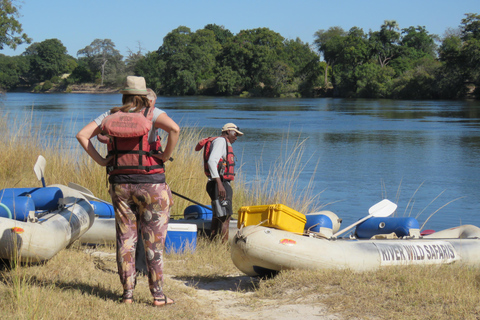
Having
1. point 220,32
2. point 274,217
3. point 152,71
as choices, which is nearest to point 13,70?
point 152,71

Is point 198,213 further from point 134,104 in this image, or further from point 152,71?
point 152,71

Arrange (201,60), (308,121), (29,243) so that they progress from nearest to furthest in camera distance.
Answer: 1. (29,243)
2. (308,121)
3. (201,60)

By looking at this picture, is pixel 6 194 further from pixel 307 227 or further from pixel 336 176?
Result: pixel 336 176

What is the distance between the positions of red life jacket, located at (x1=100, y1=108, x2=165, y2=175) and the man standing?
2203 mm

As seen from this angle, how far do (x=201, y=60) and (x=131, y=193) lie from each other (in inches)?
A: 3576

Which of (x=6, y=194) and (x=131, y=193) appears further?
(x=6, y=194)

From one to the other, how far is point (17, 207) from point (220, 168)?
2.09 metres

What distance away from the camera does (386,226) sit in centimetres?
625

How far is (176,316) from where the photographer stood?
4.03m

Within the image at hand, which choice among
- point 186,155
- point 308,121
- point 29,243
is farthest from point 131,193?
point 308,121

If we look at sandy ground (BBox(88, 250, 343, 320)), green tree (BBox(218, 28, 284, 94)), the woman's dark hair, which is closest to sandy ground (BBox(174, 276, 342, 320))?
sandy ground (BBox(88, 250, 343, 320))

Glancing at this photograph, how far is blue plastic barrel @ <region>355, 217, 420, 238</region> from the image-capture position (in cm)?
605

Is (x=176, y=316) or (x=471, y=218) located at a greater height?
(x=176, y=316)

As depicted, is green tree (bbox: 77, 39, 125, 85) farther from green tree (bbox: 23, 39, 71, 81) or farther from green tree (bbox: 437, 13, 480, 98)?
green tree (bbox: 437, 13, 480, 98)
